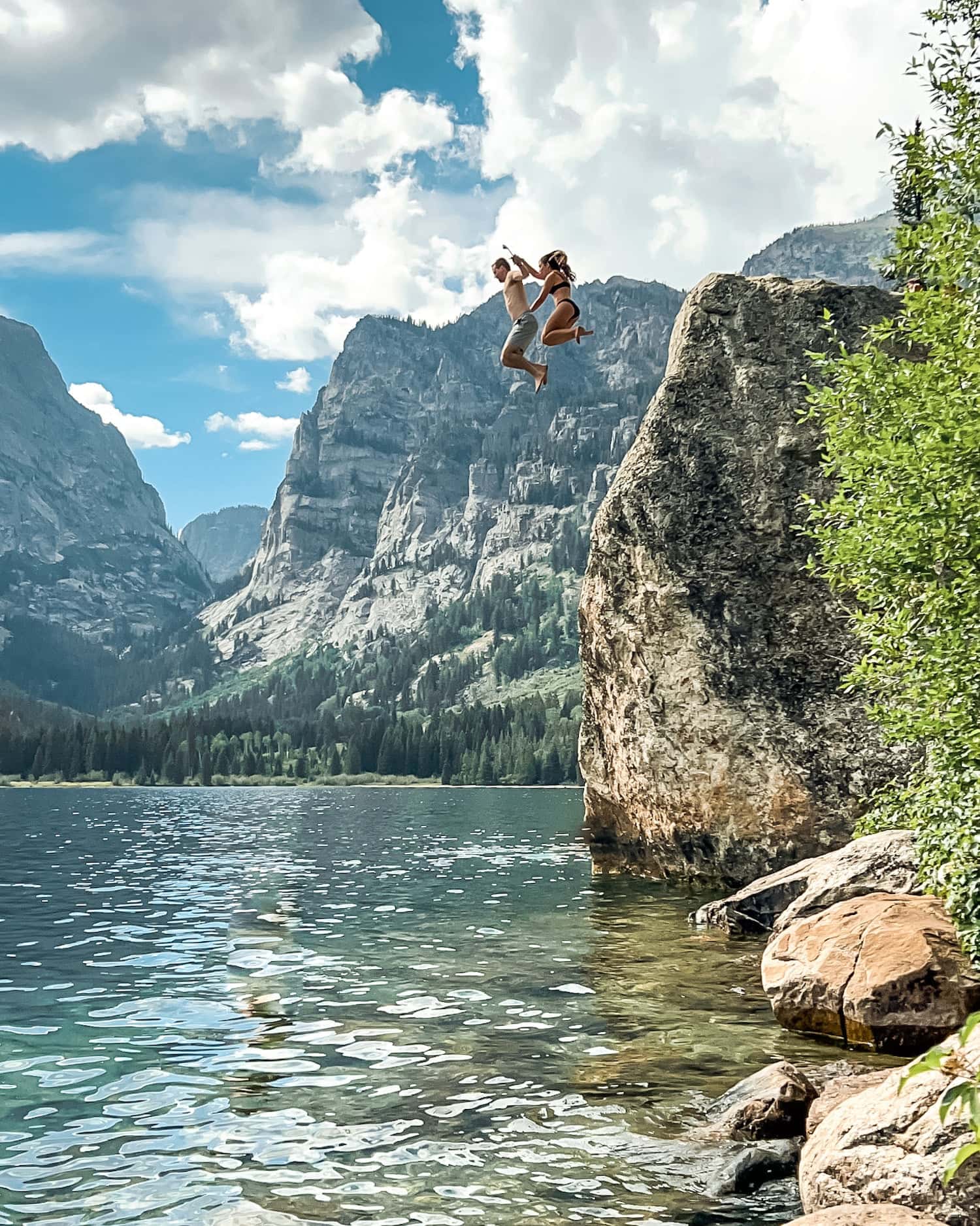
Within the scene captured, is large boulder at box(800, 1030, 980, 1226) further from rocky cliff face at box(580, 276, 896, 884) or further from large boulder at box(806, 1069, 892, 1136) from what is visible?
rocky cliff face at box(580, 276, 896, 884)

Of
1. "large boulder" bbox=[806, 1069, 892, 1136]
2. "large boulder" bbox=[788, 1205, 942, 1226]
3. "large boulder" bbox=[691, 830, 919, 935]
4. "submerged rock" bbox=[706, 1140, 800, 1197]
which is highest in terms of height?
"large boulder" bbox=[691, 830, 919, 935]

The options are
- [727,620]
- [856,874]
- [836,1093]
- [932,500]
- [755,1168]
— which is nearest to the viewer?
[755,1168]

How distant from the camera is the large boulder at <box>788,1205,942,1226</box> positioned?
8.13 meters

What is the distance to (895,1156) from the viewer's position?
9352mm

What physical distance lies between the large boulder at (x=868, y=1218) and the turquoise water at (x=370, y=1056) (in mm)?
1884

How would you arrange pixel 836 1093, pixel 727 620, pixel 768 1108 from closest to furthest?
pixel 768 1108
pixel 836 1093
pixel 727 620

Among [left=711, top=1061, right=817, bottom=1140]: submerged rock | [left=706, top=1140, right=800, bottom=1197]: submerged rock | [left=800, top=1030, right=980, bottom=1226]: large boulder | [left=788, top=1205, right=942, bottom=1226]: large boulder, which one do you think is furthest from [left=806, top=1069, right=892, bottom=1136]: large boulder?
A: [left=788, top=1205, right=942, bottom=1226]: large boulder

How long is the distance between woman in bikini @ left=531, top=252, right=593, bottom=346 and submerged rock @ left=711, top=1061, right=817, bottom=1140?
11.9 metres

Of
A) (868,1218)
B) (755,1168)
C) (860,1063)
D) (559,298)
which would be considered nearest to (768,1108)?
(755,1168)

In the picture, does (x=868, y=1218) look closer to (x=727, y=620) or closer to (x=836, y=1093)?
(x=836, y=1093)

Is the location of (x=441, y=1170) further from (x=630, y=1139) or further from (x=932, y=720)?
(x=932, y=720)

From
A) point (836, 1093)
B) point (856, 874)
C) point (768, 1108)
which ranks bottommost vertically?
point (768, 1108)

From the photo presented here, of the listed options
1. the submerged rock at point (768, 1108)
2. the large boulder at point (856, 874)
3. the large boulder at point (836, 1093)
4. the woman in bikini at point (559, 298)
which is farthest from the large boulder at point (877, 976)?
the woman in bikini at point (559, 298)

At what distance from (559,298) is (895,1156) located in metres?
14.5
